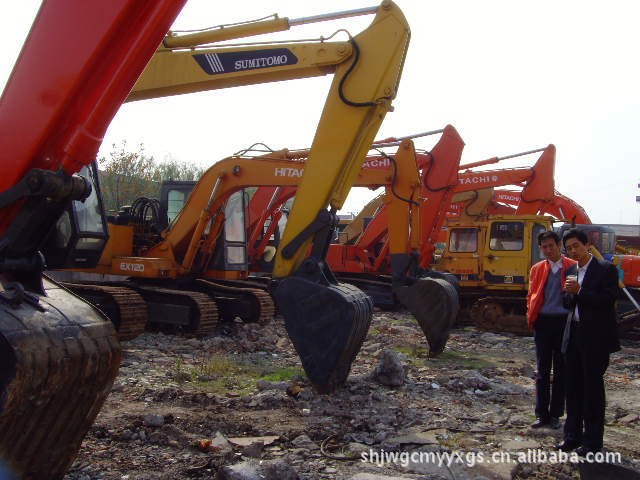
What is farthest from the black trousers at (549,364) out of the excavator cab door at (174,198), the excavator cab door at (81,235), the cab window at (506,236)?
the excavator cab door at (174,198)

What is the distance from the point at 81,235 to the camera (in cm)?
455

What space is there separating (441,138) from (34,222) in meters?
11.6

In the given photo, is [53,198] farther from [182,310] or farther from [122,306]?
[182,310]

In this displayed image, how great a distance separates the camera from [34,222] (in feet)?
9.90

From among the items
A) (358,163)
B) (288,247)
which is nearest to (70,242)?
(288,247)

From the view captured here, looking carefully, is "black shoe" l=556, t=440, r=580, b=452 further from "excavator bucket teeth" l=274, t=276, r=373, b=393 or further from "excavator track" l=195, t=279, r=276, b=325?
"excavator track" l=195, t=279, r=276, b=325

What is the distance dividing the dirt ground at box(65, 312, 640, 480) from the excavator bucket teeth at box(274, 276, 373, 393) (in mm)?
228

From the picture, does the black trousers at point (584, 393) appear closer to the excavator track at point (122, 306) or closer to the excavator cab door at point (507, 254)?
the excavator track at point (122, 306)

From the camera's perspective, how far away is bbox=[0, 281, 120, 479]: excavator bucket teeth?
8.84ft

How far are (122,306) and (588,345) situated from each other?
22.0 ft

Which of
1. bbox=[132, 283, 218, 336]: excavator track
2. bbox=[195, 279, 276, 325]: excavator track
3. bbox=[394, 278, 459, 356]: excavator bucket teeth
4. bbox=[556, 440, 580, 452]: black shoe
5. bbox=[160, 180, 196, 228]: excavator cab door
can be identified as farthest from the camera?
bbox=[160, 180, 196, 228]: excavator cab door

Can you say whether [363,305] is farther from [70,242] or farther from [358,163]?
[70,242]

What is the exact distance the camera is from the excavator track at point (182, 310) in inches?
413

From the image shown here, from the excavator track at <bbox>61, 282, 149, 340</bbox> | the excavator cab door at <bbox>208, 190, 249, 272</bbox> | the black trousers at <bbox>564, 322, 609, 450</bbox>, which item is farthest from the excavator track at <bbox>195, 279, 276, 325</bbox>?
the black trousers at <bbox>564, 322, 609, 450</bbox>
